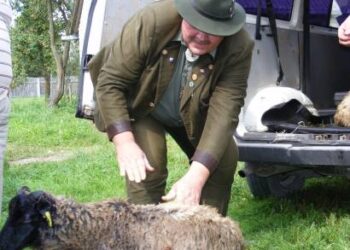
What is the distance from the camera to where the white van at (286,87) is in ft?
16.5

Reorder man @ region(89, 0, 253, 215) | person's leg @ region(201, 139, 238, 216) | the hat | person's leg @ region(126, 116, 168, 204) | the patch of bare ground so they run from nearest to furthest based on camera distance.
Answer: the hat → man @ region(89, 0, 253, 215) → person's leg @ region(126, 116, 168, 204) → person's leg @ region(201, 139, 238, 216) → the patch of bare ground

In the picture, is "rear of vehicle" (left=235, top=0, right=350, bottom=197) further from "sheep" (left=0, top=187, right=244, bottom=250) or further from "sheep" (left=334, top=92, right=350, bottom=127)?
"sheep" (left=0, top=187, right=244, bottom=250)

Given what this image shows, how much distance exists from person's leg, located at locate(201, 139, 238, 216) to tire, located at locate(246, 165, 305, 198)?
2153 millimetres

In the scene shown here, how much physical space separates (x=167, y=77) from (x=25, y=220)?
49.0 inches

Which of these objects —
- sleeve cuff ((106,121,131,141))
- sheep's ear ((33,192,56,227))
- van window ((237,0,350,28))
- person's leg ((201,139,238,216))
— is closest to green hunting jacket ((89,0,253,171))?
sleeve cuff ((106,121,131,141))

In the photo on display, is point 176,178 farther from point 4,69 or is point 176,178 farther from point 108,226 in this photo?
point 108,226

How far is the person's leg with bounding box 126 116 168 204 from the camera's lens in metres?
4.05

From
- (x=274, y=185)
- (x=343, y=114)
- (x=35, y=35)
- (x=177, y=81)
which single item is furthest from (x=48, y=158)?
(x=35, y=35)

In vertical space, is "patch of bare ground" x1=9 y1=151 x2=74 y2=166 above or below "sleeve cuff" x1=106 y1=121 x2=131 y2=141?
below

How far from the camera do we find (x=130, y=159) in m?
3.48

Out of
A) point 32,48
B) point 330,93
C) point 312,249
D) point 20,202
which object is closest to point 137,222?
point 20,202

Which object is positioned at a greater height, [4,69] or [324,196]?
[4,69]

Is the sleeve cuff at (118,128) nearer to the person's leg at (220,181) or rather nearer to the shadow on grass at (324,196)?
the person's leg at (220,181)

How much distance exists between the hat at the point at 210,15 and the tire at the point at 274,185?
3.14 meters
